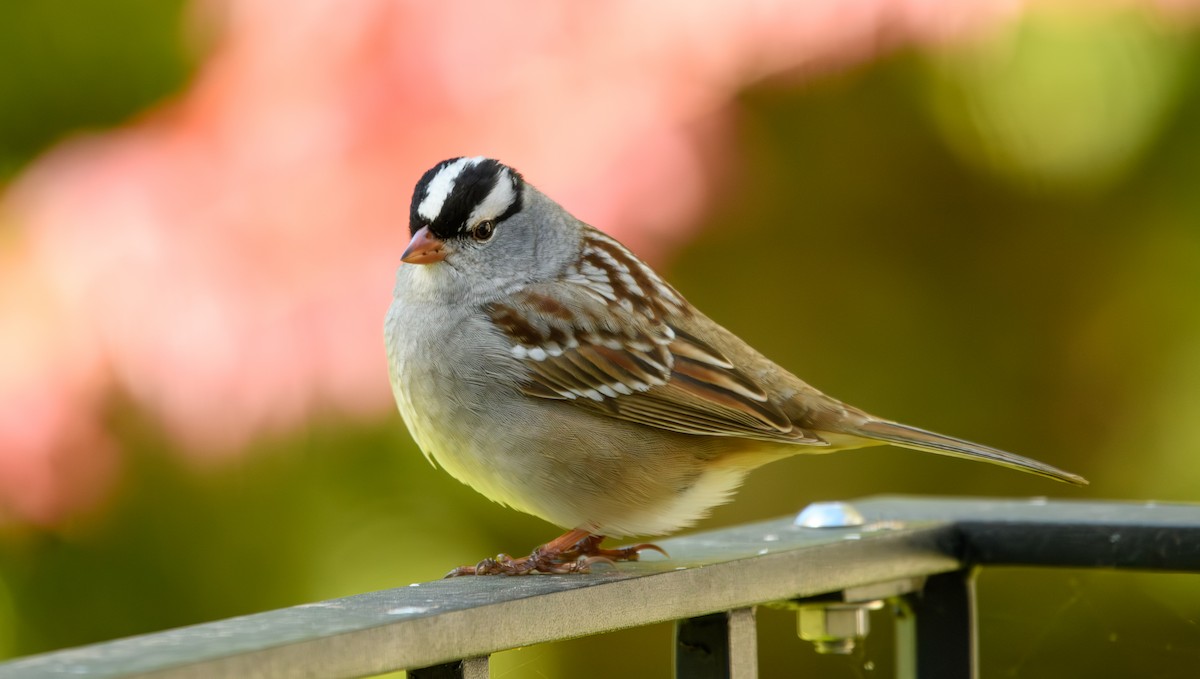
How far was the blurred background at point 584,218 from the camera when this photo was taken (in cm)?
272

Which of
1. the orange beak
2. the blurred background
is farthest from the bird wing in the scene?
the blurred background

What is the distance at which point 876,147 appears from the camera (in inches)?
141

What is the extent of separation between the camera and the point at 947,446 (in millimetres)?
2043

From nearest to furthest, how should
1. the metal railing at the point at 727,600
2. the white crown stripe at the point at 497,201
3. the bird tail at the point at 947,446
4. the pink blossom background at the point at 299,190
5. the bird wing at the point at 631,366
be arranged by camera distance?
the metal railing at the point at 727,600, the bird tail at the point at 947,446, the bird wing at the point at 631,366, the white crown stripe at the point at 497,201, the pink blossom background at the point at 299,190

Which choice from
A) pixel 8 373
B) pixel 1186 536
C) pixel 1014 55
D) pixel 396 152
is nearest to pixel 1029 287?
pixel 1014 55

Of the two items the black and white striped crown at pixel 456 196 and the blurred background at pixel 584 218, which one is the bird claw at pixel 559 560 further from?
the blurred background at pixel 584 218

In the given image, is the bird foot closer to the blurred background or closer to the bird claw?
the bird claw

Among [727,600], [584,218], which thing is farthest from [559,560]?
[584,218]

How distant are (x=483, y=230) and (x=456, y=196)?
100 mm

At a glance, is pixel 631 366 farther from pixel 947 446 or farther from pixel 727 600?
pixel 727 600

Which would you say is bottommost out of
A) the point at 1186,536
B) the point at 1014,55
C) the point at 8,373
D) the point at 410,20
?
the point at 1186,536

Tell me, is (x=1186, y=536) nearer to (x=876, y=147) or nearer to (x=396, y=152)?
(x=396, y=152)

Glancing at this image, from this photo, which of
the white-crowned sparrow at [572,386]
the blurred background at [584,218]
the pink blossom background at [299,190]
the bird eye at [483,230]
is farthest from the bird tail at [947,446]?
the pink blossom background at [299,190]

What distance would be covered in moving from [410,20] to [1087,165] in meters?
1.53
